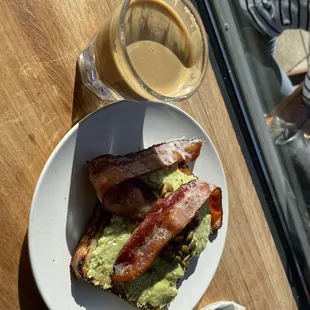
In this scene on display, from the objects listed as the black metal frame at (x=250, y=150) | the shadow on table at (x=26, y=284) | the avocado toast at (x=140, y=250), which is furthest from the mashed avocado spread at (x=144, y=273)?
the black metal frame at (x=250, y=150)

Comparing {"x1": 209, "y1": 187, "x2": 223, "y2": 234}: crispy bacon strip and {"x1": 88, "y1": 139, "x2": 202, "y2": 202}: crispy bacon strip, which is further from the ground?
{"x1": 88, "y1": 139, "x2": 202, "y2": 202}: crispy bacon strip

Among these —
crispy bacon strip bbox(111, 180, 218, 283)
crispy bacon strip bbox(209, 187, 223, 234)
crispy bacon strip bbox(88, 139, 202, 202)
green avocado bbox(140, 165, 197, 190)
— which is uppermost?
crispy bacon strip bbox(88, 139, 202, 202)

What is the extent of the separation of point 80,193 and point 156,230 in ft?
0.49

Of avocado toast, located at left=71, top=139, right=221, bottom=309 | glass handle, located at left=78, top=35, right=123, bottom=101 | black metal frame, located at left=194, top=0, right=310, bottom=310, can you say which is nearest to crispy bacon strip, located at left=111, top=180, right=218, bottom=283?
avocado toast, located at left=71, top=139, right=221, bottom=309

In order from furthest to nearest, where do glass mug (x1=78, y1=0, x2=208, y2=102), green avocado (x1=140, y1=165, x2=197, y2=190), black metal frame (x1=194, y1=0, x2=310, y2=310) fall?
black metal frame (x1=194, y1=0, x2=310, y2=310), green avocado (x1=140, y1=165, x2=197, y2=190), glass mug (x1=78, y1=0, x2=208, y2=102)

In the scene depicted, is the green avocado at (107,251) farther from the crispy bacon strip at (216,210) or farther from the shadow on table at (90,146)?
the crispy bacon strip at (216,210)

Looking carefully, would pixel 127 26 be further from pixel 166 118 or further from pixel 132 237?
pixel 132 237

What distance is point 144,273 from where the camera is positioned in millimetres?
941

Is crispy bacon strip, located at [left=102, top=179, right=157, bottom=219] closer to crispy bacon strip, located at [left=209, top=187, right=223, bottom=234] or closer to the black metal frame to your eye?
crispy bacon strip, located at [left=209, top=187, right=223, bottom=234]

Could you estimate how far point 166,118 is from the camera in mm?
1039

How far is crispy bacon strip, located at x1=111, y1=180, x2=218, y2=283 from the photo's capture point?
0.89 metres

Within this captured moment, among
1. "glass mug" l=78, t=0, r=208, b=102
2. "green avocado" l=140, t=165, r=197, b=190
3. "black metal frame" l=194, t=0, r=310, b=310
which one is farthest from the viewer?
"black metal frame" l=194, t=0, r=310, b=310

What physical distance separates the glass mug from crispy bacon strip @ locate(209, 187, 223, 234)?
24cm

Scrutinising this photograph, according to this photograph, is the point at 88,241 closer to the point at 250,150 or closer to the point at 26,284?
the point at 26,284
